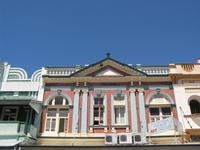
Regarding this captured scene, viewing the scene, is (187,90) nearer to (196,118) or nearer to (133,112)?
(196,118)

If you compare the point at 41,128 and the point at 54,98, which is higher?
the point at 54,98

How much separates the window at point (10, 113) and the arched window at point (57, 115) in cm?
247

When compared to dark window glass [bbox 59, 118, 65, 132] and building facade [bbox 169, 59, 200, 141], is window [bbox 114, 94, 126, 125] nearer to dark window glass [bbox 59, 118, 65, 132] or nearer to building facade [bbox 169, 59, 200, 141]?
dark window glass [bbox 59, 118, 65, 132]

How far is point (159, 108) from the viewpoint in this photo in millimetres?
17328

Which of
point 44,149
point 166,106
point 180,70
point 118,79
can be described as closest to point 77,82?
point 118,79

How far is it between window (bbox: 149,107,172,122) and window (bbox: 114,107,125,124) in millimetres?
2134

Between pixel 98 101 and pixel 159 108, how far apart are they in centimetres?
482

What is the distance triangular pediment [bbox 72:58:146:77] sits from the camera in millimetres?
18391

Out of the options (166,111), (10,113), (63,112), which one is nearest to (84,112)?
(63,112)

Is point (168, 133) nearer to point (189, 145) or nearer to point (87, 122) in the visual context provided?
point (189, 145)

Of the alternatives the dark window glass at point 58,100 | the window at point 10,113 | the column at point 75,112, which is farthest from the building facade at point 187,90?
the window at point 10,113

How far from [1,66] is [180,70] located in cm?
1519

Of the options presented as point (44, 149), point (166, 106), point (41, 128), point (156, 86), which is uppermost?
point (156, 86)

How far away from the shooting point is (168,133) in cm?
1608
